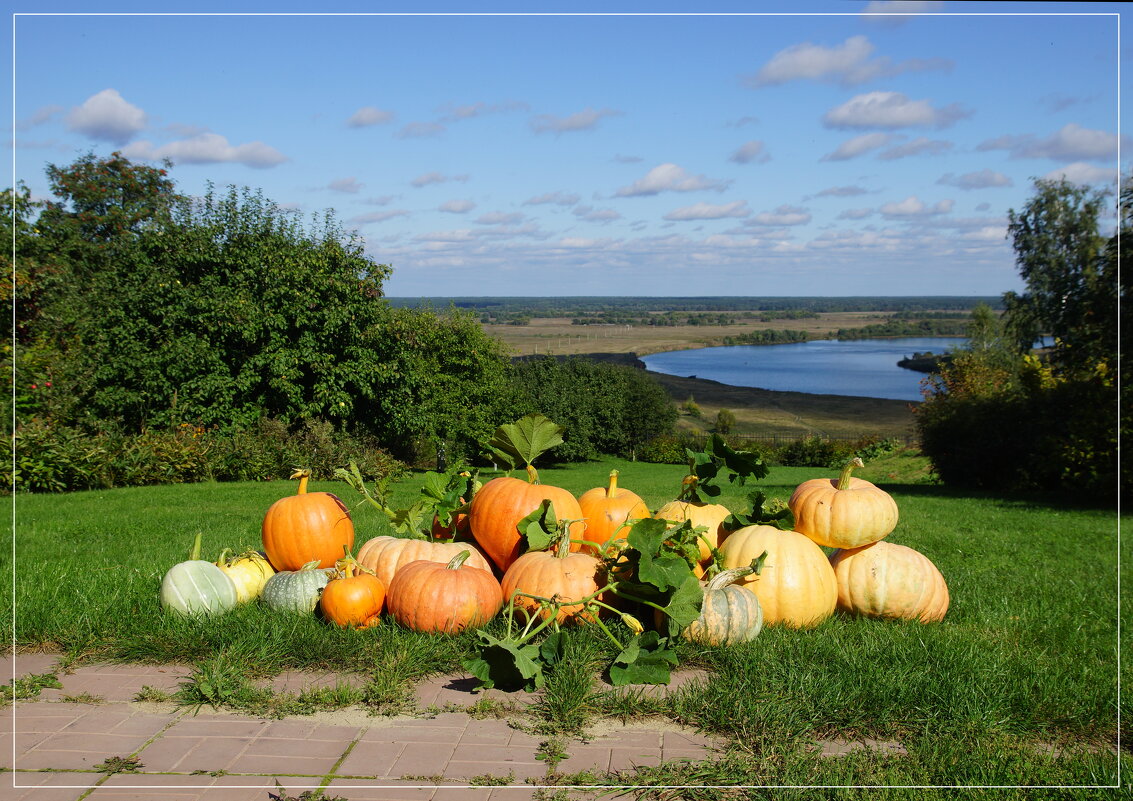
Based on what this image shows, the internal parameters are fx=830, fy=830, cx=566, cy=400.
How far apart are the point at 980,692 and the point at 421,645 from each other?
101 inches

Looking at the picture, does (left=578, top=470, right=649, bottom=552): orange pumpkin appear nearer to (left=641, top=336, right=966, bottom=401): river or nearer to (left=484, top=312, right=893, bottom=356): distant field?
(left=484, top=312, right=893, bottom=356): distant field

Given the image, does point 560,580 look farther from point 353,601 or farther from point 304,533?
point 304,533

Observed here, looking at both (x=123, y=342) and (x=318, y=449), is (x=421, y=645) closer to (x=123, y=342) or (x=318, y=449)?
(x=318, y=449)

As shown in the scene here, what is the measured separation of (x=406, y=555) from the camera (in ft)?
16.0

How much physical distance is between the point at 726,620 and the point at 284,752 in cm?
215

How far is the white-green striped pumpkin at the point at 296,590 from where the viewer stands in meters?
4.66

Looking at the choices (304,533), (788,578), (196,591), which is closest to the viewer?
(788,578)

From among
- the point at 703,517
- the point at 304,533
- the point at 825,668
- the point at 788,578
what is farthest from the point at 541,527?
the point at 825,668

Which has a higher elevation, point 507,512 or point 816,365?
point 816,365

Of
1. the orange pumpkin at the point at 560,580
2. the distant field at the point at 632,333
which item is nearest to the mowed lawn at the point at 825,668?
the orange pumpkin at the point at 560,580

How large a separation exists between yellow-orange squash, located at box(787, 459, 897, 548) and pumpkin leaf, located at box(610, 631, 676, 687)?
4.68ft

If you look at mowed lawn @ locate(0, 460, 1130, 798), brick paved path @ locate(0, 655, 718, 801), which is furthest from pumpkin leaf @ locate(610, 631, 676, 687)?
brick paved path @ locate(0, 655, 718, 801)

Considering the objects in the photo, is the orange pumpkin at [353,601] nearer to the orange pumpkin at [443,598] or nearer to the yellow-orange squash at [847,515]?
the orange pumpkin at [443,598]

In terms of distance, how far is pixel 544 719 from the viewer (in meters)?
3.49
